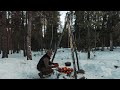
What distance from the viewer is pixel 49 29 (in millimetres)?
39344

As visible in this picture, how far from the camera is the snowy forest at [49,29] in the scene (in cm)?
2042

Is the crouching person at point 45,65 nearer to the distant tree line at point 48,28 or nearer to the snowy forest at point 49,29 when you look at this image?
the snowy forest at point 49,29

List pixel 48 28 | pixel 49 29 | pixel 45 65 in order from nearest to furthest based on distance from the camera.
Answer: pixel 45 65 < pixel 49 29 < pixel 48 28

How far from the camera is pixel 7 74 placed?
10766mm

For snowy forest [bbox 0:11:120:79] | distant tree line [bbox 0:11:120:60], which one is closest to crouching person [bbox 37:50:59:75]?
snowy forest [bbox 0:11:120:79]

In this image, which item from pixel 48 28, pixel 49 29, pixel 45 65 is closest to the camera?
pixel 45 65

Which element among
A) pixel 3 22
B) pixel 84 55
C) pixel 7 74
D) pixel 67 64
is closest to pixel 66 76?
pixel 7 74

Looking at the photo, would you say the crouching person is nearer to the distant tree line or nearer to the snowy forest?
the snowy forest

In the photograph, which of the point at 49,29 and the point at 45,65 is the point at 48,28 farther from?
the point at 45,65

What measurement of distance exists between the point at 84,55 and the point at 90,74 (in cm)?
1538

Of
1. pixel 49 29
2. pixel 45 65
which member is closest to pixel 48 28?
pixel 49 29

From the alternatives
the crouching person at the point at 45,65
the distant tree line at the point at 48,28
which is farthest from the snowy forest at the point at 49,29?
the crouching person at the point at 45,65

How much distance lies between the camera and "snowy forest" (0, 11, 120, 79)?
2042 centimetres
